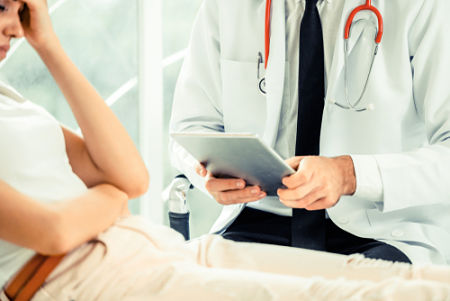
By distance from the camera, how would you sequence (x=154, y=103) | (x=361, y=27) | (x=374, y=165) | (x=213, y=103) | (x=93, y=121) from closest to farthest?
1. (x=93, y=121)
2. (x=374, y=165)
3. (x=361, y=27)
4. (x=213, y=103)
5. (x=154, y=103)

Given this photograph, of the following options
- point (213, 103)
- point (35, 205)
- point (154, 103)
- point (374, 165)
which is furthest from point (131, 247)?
point (154, 103)

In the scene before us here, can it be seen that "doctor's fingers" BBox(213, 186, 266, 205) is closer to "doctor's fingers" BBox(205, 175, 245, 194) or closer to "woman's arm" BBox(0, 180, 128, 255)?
"doctor's fingers" BBox(205, 175, 245, 194)

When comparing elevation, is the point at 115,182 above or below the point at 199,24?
below

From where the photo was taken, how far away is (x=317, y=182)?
1065 mm

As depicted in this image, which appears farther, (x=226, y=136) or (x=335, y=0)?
(x=335, y=0)

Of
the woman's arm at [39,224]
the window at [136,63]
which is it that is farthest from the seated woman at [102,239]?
the window at [136,63]

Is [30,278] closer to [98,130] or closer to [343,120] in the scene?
[98,130]

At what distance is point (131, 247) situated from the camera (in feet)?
2.78

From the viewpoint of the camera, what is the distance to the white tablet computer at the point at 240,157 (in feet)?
2.98

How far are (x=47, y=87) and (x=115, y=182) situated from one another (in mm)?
1236

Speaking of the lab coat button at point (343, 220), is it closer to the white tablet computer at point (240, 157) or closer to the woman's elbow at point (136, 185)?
the white tablet computer at point (240, 157)

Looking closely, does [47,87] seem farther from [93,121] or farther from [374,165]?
[374,165]

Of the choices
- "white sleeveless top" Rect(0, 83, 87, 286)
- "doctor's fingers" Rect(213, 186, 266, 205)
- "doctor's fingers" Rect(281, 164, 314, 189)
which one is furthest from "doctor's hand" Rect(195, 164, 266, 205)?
"white sleeveless top" Rect(0, 83, 87, 286)

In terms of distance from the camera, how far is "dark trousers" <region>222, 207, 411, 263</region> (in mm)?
1155
